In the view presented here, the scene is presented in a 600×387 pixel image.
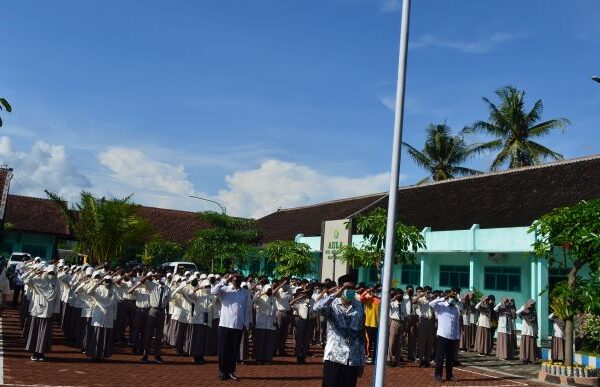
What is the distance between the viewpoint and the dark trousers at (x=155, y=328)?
11.9m

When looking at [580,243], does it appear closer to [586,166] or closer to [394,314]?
[394,314]

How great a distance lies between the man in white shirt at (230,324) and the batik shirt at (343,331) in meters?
3.91

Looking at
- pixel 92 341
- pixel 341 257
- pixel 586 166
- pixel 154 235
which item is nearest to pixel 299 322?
pixel 92 341

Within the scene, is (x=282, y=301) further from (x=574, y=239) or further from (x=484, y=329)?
(x=574, y=239)

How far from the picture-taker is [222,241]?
2980 cm

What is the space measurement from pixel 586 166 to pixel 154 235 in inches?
996

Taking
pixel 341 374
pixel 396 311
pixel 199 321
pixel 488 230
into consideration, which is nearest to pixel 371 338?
pixel 396 311

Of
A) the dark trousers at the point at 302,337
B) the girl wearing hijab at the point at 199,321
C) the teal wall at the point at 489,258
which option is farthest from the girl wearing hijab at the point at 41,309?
the teal wall at the point at 489,258

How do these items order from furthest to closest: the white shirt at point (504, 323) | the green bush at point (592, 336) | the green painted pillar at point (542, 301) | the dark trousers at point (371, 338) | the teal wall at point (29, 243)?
the teal wall at point (29, 243) → the green painted pillar at point (542, 301) → the white shirt at point (504, 323) → the green bush at point (592, 336) → the dark trousers at point (371, 338)

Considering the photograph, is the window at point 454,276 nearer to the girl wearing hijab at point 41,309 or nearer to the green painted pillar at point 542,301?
the green painted pillar at point 542,301

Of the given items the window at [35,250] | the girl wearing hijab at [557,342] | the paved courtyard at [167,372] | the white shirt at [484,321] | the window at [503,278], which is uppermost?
the window at [35,250]

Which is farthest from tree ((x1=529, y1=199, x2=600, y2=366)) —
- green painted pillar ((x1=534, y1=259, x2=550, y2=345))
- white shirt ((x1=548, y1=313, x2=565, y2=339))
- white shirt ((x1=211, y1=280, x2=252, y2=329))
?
white shirt ((x1=211, y1=280, x2=252, y2=329))

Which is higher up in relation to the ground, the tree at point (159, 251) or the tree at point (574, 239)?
the tree at point (159, 251)

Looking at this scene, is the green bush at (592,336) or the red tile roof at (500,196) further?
the red tile roof at (500,196)
